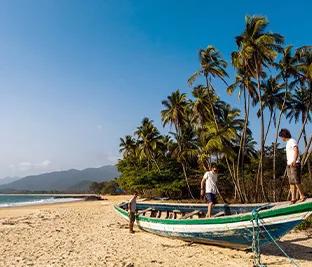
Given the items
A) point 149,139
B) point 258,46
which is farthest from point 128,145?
point 258,46

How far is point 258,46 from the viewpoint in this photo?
64.6 ft

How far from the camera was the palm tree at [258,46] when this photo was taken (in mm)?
19594

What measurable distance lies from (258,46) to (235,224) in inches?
640

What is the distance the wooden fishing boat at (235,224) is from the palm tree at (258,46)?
12.5 metres

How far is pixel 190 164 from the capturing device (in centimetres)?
3709

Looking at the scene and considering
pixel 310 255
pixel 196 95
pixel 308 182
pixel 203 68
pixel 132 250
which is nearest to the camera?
pixel 310 255

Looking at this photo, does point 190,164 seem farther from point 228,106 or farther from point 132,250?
point 132,250

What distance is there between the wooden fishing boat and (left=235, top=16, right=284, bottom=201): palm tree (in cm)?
1247

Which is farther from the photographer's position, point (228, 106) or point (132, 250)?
point (228, 106)

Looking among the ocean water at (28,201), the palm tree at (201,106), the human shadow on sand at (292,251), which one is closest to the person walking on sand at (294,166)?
the human shadow on sand at (292,251)

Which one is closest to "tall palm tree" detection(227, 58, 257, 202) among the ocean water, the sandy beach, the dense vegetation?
the dense vegetation

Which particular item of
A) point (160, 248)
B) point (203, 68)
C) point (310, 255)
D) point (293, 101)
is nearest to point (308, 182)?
point (293, 101)

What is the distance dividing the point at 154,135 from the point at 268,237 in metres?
33.1

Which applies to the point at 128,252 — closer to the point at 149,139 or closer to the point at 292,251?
the point at 292,251
